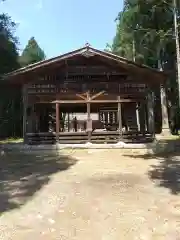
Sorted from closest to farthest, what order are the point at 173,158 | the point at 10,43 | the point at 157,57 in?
the point at 173,158 → the point at 10,43 → the point at 157,57

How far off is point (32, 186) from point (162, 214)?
391 cm

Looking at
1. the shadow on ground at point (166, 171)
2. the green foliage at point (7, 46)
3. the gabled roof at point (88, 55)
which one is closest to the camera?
the shadow on ground at point (166, 171)

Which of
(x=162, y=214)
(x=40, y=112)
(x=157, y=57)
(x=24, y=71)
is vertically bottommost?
(x=162, y=214)

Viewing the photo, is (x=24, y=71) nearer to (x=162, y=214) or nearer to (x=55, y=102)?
(x=55, y=102)

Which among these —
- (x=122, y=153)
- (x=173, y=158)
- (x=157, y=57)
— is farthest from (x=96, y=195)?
(x=157, y=57)

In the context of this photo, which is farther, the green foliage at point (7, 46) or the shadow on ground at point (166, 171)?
the green foliage at point (7, 46)

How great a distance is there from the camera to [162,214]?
683 cm

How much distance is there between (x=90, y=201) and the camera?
7.75m

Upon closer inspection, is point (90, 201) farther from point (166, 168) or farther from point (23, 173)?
point (166, 168)

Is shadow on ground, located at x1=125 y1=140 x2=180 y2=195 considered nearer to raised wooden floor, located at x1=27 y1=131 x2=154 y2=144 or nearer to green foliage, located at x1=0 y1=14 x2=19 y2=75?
raised wooden floor, located at x1=27 y1=131 x2=154 y2=144

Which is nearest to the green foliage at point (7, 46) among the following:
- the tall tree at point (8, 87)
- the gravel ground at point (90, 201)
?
the tall tree at point (8, 87)

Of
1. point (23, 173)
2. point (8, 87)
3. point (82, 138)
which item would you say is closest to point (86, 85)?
point (82, 138)

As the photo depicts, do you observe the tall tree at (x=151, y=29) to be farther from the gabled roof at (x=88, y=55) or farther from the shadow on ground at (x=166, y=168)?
the shadow on ground at (x=166, y=168)

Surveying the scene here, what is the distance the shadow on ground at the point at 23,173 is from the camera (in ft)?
26.8
